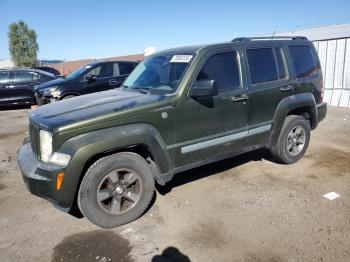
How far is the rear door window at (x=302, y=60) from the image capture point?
5035 mm

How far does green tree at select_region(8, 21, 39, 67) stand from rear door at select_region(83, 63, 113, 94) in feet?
159

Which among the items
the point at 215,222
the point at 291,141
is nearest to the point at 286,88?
the point at 291,141

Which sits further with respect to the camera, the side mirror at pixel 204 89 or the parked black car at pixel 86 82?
the parked black car at pixel 86 82

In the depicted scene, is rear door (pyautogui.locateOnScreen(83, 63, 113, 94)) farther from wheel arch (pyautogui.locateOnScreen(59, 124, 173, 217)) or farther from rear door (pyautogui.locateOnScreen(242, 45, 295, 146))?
wheel arch (pyautogui.locateOnScreen(59, 124, 173, 217))

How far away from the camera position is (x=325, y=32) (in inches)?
812

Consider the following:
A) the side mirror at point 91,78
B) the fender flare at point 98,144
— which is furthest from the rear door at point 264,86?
the side mirror at point 91,78

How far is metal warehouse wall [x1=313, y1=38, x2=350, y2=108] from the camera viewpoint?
9734 mm

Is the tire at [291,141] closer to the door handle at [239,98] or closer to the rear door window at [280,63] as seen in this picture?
the rear door window at [280,63]

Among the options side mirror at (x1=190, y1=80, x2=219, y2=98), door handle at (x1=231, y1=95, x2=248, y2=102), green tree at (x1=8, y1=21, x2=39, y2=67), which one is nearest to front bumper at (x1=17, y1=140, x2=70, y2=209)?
side mirror at (x1=190, y1=80, x2=219, y2=98)

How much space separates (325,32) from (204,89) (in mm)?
20255

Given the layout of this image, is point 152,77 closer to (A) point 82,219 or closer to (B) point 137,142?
(B) point 137,142

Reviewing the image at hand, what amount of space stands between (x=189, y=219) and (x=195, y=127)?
3.64 feet

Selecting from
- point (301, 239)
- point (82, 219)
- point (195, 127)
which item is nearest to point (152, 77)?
point (195, 127)

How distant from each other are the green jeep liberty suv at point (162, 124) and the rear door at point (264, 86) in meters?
0.01
